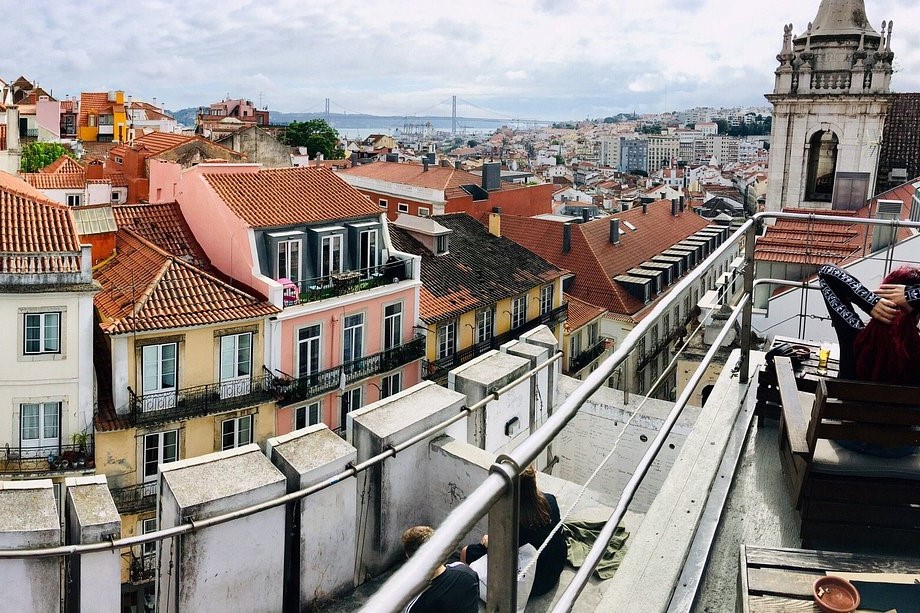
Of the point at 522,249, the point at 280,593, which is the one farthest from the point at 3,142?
the point at 280,593

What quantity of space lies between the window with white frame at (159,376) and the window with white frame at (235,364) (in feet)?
3.86

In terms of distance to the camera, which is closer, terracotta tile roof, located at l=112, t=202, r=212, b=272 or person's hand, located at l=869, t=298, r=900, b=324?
person's hand, located at l=869, t=298, r=900, b=324

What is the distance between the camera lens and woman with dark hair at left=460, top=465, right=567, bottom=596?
353cm

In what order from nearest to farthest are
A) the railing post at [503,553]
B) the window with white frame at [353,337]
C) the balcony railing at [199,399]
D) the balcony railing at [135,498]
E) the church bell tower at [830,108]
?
the railing post at [503,553] < the balcony railing at [135,498] < the balcony railing at [199,399] < the window with white frame at [353,337] < the church bell tower at [830,108]

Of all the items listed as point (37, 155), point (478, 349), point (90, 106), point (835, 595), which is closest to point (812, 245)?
point (835, 595)

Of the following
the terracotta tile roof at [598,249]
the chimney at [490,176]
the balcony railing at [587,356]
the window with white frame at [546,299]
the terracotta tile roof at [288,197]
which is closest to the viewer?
the terracotta tile roof at [288,197]

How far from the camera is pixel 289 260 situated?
69.6 feet

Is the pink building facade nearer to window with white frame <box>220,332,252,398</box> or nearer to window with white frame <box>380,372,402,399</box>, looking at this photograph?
window with white frame <box>380,372,402,399</box>

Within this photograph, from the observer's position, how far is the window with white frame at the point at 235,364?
1903 cm

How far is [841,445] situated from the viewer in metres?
4.16

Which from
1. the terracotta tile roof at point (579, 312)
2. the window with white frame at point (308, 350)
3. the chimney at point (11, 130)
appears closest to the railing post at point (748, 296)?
the window with white frame at point (308, 350)

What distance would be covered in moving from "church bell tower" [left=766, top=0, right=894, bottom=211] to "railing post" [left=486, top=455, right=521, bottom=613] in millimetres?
25601

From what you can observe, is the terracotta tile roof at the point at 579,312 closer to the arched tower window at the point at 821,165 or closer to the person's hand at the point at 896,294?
the arched tower window at the point at 821,165

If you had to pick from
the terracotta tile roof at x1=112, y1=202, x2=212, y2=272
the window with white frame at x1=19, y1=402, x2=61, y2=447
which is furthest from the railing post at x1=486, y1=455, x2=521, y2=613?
the terracotta tile roof at x1=112, y1=202, x2=212, y2=272
